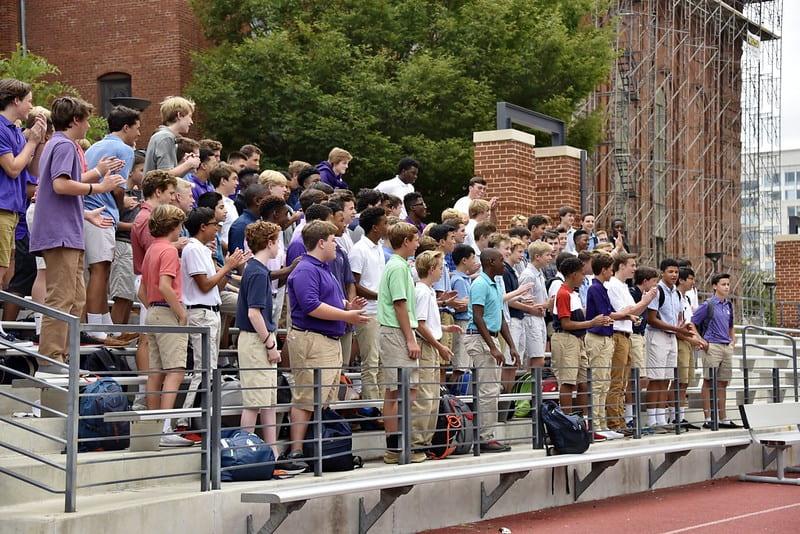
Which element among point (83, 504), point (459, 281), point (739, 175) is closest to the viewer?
point (83, 504)

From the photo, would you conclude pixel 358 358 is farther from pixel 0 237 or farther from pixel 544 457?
pixel 0 237

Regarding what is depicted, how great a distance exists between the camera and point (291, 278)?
1062cm

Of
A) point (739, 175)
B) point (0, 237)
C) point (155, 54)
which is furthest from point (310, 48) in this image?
point (739, 175)

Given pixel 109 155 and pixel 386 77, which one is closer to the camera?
pixel 109 155

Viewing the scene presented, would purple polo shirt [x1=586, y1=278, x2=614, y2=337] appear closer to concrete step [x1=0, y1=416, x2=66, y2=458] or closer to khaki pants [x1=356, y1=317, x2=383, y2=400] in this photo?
khaki pants [x1=356, y1=317, x2=383, y2=400]

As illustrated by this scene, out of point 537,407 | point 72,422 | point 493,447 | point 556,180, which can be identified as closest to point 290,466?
point 72,422

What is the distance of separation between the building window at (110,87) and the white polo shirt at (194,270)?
23.2 metres

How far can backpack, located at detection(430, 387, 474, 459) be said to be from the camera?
39.4ft

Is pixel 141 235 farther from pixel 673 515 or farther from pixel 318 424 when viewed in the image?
pixel 673 515

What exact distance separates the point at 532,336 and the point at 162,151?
15.7ft

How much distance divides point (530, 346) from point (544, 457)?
6.42 feet

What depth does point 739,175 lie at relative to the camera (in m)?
57.2

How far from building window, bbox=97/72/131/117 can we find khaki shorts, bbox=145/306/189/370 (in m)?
23.7

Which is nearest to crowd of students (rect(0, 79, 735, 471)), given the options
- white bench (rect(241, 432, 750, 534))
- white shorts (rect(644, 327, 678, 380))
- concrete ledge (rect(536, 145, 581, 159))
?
white shorts (rect(644, 327, 678, 380))
